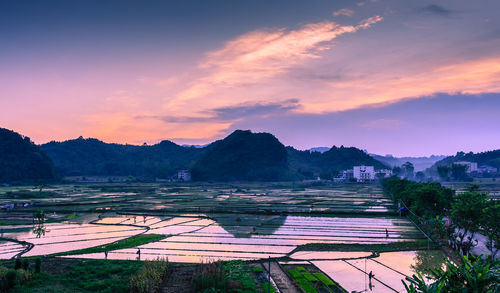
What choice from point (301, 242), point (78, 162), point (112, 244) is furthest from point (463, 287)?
point (78, 162)

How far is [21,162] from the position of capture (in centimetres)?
12169

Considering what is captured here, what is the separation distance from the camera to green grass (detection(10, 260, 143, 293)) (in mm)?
17562

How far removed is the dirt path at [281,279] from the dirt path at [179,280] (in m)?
4.44

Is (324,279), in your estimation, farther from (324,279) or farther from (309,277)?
(309,277)

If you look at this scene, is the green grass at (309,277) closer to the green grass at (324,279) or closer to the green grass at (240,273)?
the green grass at (324,279)

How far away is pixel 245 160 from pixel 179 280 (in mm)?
155257

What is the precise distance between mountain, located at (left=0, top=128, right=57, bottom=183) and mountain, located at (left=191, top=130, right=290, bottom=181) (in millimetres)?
57741

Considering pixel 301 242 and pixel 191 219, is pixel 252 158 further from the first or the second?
pixel 301 242

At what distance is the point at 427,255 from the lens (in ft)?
82.1

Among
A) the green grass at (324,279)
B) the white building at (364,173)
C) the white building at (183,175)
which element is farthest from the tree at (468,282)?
the white building at (364,173)

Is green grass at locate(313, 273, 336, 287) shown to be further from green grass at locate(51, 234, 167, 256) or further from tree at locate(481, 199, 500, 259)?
green grass at locate(51, 234, 167, 256)

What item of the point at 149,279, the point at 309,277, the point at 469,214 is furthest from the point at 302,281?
the point at 469,214

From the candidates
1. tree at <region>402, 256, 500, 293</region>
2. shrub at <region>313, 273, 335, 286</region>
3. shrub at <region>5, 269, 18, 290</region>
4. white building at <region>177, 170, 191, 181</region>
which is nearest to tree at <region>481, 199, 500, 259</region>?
shrub at <region>313, 273, 335, 286</region>

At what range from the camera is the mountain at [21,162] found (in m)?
116
